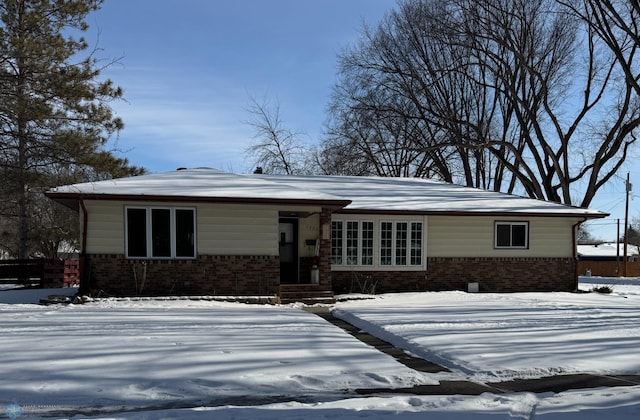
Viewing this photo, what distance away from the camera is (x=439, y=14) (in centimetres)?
2847

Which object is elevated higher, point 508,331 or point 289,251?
point 289,251

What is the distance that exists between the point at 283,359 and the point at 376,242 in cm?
974

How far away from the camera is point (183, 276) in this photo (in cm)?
1380

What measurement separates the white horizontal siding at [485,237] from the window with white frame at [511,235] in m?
0.13

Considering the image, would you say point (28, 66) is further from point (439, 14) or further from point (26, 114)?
point (439, 14)

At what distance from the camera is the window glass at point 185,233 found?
13.8 m

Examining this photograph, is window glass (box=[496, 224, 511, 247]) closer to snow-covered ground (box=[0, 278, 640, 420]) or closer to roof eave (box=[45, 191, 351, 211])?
snow-covered ground (box=[0, 278, 640, 420])

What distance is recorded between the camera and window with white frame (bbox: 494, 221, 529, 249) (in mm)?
17391

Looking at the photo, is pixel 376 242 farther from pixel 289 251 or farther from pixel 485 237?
pixel 485 237

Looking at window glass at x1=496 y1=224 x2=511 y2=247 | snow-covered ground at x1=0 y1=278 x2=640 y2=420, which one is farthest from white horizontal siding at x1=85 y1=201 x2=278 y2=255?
window glass at x1=496 y1=224 x2=511 y2=247

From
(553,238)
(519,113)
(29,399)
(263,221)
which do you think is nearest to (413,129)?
(519,113)

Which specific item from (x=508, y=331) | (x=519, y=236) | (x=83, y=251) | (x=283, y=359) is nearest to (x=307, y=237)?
(x=83, y=251)

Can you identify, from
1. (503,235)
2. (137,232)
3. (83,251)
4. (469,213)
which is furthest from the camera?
(503,235)

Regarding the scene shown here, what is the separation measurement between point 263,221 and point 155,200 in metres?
2.82
